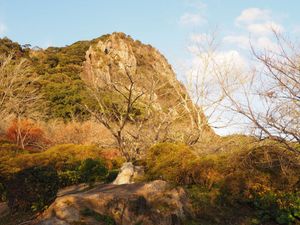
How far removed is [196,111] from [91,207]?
7911 mm

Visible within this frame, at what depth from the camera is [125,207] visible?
7.21 meters

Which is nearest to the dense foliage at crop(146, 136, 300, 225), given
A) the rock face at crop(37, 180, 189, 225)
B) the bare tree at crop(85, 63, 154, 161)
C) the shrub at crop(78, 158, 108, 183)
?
the rock face at crop(37, 180, 189, 225)

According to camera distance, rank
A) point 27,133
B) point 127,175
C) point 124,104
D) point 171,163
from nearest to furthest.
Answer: point 127,175, point 171,163, point 124,104, point 27,133

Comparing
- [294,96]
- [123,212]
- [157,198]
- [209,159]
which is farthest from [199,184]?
[294,96]

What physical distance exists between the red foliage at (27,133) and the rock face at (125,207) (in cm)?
1589

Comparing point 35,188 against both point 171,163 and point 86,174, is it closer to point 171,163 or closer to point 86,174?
point 86,174

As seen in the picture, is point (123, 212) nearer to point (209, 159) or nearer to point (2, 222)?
point (2, 222)

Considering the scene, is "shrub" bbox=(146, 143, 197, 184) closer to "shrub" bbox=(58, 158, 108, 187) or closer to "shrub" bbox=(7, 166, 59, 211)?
"shrub" bbox=(58, 158, 108, 187)

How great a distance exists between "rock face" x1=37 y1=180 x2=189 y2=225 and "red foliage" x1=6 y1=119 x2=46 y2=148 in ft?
52.1

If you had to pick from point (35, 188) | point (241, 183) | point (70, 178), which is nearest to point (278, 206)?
Answer: point (241, 183)

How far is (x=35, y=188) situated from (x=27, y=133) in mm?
15316

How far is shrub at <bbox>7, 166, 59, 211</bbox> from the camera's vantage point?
805 cm

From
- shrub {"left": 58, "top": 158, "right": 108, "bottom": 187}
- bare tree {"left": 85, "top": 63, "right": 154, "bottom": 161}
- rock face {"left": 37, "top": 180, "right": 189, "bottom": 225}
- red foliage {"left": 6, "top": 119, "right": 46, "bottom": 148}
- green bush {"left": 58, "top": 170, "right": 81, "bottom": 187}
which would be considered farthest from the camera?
red foliage {"left": 6, "top": 119, "right": 46, "bottom": 148}

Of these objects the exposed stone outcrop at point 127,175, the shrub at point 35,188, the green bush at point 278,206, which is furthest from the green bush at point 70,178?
the green bush at point 278,206
